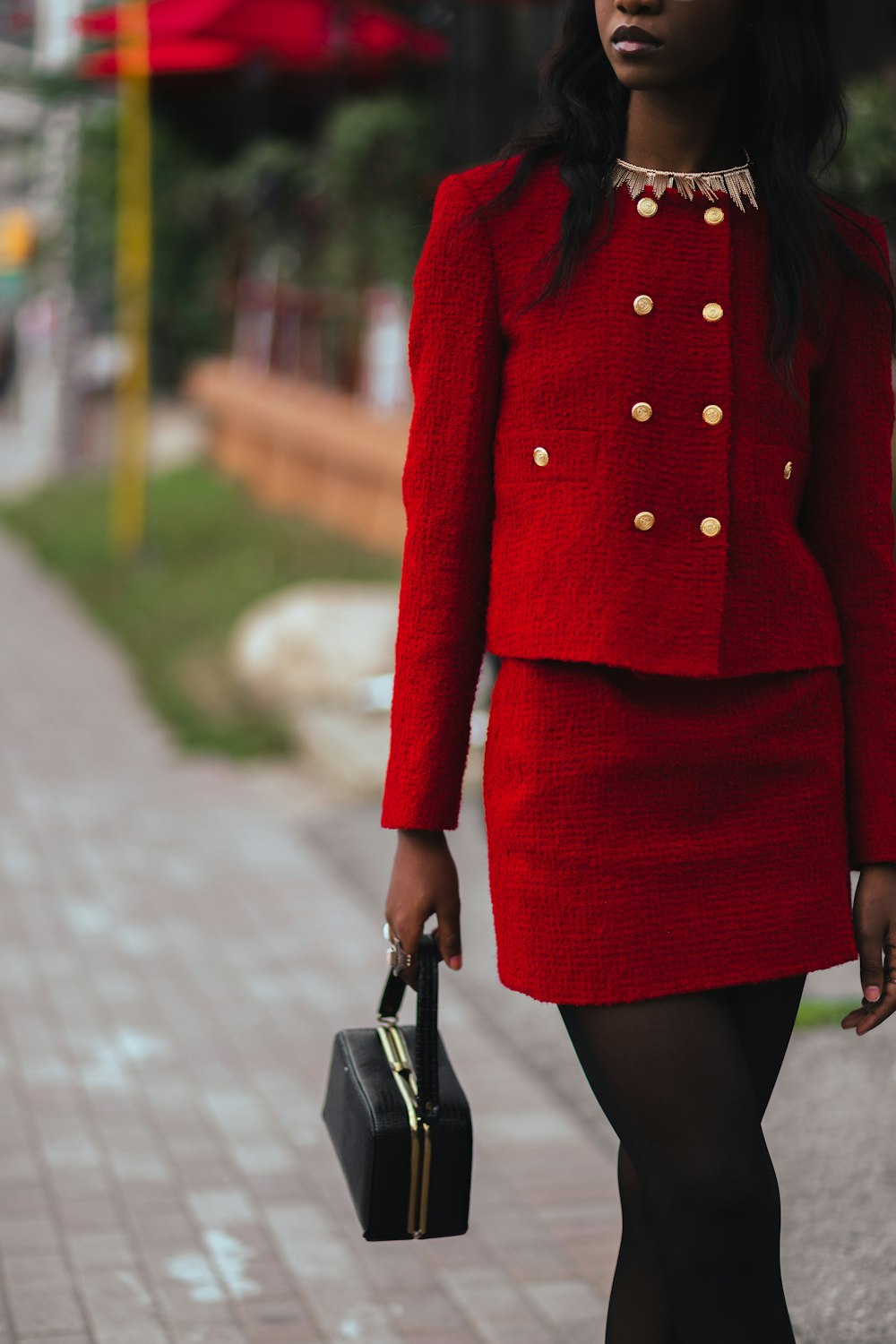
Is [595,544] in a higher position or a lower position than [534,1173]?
higher

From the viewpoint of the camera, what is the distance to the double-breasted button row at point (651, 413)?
6.78 feet

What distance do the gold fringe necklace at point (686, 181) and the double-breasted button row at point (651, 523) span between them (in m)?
0.36

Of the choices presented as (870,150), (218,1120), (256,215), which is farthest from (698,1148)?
(256,215)

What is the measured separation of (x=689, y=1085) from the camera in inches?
79.2

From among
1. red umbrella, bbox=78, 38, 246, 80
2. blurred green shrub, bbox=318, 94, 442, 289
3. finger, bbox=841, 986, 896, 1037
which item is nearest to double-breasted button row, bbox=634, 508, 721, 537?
finger, bbox=841, 986, 896, 1037

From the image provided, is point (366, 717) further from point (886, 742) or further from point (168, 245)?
point (168, 245)

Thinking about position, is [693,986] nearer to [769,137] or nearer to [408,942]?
[408,942]

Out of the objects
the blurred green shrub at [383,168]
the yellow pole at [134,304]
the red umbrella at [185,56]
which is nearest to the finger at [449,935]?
the blurred green shrub at [383,168]

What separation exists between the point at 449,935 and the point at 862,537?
642 mm

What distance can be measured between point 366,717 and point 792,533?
5723 mm

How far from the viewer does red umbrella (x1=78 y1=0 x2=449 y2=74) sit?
532 inches

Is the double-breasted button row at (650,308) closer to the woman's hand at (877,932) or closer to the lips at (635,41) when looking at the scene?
the lips at (635,41)

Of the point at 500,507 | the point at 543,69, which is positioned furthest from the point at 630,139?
the point at 500,507

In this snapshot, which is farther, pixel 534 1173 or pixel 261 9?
pixel 261 9
